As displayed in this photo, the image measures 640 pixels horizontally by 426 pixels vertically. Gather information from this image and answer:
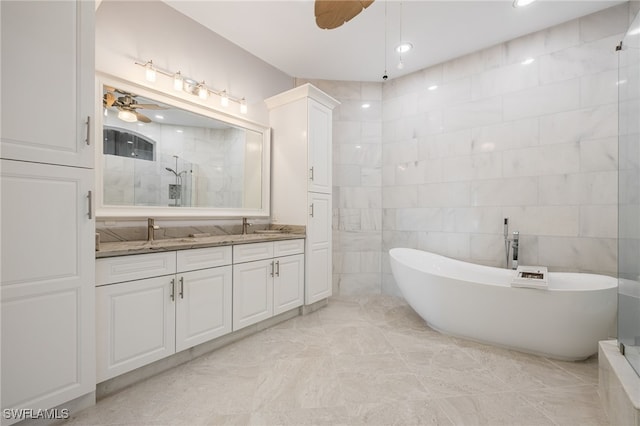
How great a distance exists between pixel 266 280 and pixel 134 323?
110cm

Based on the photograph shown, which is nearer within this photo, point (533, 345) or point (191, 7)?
point (533, 345)

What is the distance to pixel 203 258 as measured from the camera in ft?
6.84

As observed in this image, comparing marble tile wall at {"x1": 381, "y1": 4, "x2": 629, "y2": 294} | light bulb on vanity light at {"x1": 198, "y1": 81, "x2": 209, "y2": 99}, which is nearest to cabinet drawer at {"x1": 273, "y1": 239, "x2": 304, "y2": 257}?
marble tile wall at {"x1": 381, "y1": 4, "x2": 629, "y2": 294}

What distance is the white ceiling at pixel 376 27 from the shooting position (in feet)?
7.99

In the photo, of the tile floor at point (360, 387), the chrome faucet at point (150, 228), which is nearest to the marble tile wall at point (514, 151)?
the tile floor at point (360, 387)

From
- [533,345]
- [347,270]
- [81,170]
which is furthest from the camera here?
[347,270]

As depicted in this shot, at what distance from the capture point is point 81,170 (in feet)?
4.82

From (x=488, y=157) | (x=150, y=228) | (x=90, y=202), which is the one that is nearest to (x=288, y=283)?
(x=150, y=228)

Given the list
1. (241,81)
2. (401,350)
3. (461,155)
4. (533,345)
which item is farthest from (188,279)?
(461,155)

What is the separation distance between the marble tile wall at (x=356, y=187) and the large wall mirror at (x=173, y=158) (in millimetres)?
1076

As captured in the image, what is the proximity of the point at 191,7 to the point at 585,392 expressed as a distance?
4.07m

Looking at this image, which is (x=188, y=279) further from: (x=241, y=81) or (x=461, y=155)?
(x=461, y=155)

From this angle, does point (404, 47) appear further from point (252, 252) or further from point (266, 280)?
point (266, 280)

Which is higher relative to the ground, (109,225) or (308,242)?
(109,225)
